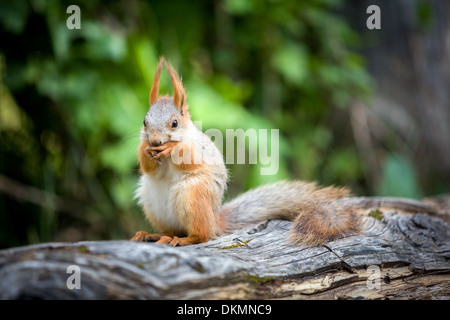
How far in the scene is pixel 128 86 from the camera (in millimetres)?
3293

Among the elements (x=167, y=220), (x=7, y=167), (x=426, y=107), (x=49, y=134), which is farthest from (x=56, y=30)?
(x=426, y=107)

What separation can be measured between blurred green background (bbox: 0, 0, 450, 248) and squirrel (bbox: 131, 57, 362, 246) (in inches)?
21.6

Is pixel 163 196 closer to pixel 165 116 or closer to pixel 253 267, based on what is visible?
pixel 165 116

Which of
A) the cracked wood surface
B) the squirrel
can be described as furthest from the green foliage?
the cracked wood surface

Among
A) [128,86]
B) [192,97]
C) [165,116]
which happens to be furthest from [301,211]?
[128,86]

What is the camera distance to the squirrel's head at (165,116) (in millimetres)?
1860

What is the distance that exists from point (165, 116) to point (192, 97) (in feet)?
4.74

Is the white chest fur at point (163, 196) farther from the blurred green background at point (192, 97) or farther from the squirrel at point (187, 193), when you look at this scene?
the blurred green background at point (192, 97)

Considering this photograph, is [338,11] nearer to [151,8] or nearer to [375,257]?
[151,8]

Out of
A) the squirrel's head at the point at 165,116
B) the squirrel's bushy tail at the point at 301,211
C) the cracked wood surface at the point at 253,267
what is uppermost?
the squirrel's head at the point at 165,116

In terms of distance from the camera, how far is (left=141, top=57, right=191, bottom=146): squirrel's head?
1860 millimetres

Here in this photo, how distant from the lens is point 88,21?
122 inches

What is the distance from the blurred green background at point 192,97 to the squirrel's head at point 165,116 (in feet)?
1.62

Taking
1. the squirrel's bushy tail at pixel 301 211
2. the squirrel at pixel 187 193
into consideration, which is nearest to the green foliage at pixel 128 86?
the squirrel's bushy tail at pixel 301 211
